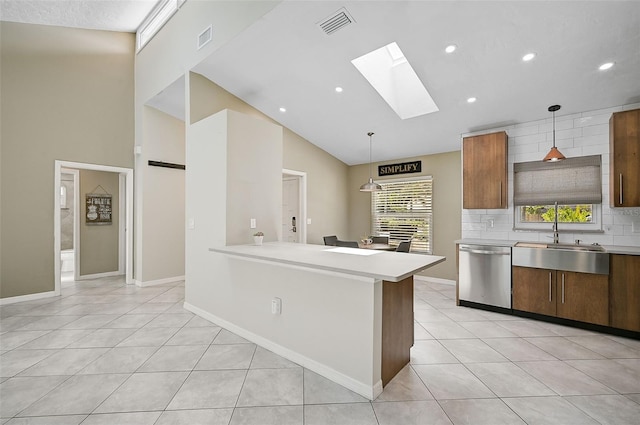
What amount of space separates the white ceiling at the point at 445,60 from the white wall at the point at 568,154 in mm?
148

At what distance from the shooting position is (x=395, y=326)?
2.20m

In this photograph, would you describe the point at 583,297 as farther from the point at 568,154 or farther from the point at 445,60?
the point at 445,60

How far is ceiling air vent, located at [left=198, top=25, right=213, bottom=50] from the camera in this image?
358 cm

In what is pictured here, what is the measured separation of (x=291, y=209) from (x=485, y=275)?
12.4 ft

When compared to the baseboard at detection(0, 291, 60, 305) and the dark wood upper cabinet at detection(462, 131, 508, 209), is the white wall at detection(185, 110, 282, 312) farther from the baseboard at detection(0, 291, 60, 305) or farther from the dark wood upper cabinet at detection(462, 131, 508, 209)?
the dark wood upper cabinet at detection(462, 131, 508, 209)

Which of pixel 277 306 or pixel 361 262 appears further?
pixel 277 306

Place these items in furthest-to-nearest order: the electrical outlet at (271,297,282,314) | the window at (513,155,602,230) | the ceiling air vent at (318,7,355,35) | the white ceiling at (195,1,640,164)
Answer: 1. the window at (513,155,602,230)
2. the ceiling air vent at (318,7,355,35)
3. the electrical outlet at (271,297,282,314)
4. the white ceiling at (195,1,640,164)

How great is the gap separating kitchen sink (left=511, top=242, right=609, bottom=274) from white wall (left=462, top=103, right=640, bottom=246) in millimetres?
398

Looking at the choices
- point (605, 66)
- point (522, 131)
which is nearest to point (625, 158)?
point (605, 66)

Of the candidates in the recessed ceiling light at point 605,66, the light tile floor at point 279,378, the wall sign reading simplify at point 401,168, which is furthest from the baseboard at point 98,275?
the recessed ceiling light at point 605,66

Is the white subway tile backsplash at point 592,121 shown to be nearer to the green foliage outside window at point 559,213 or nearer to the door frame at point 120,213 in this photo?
the green foliage outside window at point 559,213

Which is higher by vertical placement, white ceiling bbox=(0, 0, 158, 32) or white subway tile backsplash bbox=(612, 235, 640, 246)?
white ceiling bbox=(0, 0, 158, 32)

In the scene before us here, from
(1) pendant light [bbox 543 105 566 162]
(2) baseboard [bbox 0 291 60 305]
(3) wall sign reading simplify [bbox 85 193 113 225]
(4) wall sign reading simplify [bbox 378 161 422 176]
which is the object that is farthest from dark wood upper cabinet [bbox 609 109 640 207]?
(3) wall sign reading simplify [bbox 85 193 113 225]

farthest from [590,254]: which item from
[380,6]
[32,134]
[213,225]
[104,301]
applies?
[32,134]
